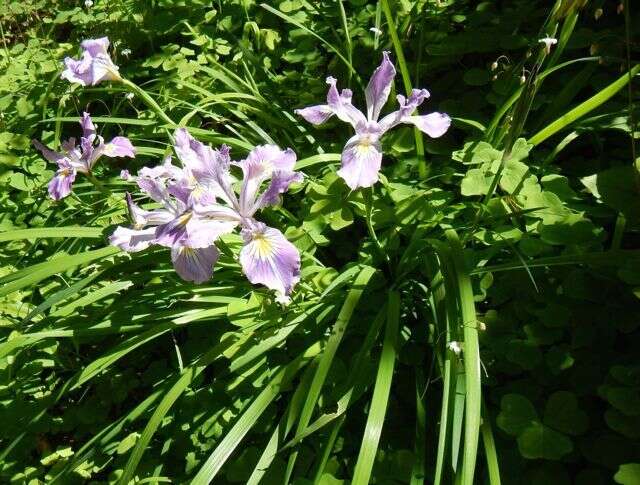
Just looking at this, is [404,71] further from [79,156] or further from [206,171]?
[79,156]

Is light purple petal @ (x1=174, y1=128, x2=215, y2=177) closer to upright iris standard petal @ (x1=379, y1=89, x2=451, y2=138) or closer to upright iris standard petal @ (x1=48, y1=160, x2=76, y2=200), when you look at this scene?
upright iris standard petal @ (x1=379, y1=89, x2=451, y2=138)

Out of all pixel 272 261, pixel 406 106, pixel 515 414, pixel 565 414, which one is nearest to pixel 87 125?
pixel 272 261

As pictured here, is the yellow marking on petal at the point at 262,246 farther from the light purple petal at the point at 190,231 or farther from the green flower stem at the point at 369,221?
the green flower stem at the point at 369,221

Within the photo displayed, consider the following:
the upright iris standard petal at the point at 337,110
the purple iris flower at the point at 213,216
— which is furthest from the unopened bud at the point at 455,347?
the upright iris standard petal at the point at 337,110

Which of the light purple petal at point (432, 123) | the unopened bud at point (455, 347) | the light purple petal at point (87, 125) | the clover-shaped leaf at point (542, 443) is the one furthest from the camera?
the light purple petal at point (87, 125)

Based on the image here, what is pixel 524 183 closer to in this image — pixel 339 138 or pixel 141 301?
pixel 339 138

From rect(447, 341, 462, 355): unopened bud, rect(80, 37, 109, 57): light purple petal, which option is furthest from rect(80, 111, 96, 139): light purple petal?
rect(447, 341, 462, 355): unopened bud
